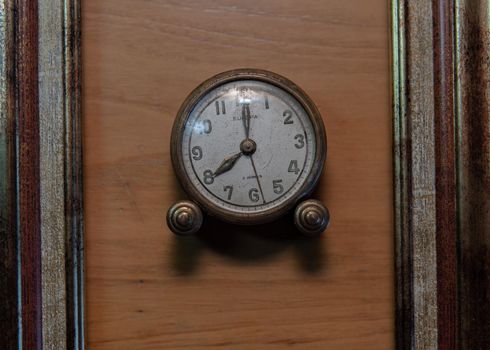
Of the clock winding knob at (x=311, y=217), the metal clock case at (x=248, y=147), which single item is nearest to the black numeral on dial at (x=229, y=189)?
the metal clock case at (x=248, y=147)

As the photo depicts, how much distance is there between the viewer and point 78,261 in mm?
947

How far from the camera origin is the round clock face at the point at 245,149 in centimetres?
90

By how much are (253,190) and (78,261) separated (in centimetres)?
33

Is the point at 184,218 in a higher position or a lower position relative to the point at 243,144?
lower

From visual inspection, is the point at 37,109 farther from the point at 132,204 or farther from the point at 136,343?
the point at 136,343

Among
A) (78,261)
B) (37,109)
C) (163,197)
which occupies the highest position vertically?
(37,109)

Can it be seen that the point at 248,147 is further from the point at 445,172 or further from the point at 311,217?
Result: the point at 445,172

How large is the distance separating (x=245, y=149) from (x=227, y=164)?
4cm

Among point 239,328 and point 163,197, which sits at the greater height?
point 163,197

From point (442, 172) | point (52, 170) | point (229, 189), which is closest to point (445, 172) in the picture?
point (442, 172)

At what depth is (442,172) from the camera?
954 mm

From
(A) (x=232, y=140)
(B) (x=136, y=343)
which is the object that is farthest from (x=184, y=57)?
(B) (x=136, y=343)

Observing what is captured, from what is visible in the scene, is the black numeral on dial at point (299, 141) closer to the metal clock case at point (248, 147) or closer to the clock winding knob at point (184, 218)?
the metal clock case at point (248, 147)

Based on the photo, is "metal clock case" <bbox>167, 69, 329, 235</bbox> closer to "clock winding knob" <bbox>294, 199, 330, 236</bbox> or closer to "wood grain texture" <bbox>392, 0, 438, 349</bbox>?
"clock winding knob" <bbox>294, 199, 330, 236</bbox>
